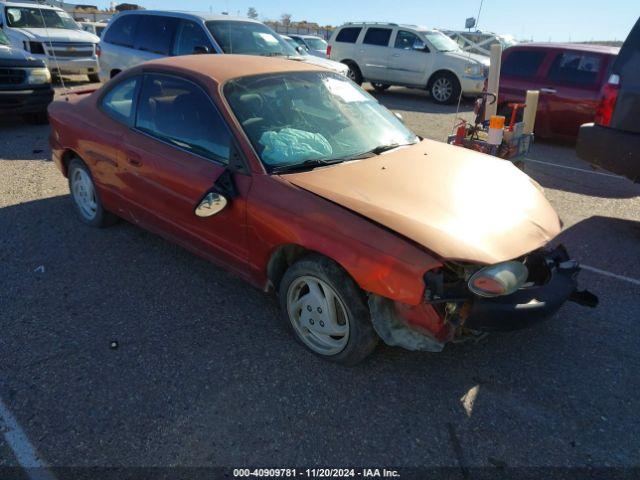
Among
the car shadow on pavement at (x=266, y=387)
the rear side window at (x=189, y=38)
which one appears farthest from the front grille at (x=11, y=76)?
the car shadow on pavement at (x=266, y=387)

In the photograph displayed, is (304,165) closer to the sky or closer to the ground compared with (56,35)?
closer to the sky

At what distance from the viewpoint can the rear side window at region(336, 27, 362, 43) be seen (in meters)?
14.4

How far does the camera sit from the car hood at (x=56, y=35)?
1109 centimetres

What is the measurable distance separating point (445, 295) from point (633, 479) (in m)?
1.15

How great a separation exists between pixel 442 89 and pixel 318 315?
11.5 meters

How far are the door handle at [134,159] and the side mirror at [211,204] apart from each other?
3.07 feet

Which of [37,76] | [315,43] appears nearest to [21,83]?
[37,76]

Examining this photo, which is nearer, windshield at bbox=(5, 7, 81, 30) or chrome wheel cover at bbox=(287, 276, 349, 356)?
chrome wheel cover at bbox=(287, 276, 349, 356)

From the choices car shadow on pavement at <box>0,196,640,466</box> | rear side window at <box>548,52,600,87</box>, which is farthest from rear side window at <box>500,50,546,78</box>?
car shadow on pavement at <box>0,196,640,466</box>

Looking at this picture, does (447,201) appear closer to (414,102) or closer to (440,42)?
(414,102)

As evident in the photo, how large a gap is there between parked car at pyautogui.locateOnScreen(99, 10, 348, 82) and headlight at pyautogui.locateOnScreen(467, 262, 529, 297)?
20.8 ft

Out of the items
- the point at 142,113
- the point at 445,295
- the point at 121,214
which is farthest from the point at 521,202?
the point at 121,214

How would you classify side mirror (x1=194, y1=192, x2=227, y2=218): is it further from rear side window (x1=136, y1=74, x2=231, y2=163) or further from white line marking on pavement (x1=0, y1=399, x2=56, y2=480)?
white line marking on pavement (x1=0, y1=399, x2=56, y2=480)

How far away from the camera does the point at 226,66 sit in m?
3.59
